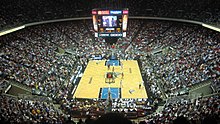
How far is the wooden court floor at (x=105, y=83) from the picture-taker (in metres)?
28.3

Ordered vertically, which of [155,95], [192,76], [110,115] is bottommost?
[155,95]

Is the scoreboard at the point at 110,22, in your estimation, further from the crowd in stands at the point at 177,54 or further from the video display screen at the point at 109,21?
the crowd in stands at the point at 177,54

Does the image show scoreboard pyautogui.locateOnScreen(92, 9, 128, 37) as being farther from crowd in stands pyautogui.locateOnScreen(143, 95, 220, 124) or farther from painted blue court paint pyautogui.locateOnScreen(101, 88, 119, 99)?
crowd in stands pyautogui.locateOnScreen(143, 95, 220, 124)

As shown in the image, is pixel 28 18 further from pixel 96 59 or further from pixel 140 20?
pixel 140 20

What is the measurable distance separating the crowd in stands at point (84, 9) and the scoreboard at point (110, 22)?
1289 centimetres

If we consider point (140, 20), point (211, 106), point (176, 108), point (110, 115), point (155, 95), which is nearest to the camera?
point (110, 115)

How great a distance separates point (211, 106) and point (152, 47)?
2490 centimetres

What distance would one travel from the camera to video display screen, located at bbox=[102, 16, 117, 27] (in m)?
28.7

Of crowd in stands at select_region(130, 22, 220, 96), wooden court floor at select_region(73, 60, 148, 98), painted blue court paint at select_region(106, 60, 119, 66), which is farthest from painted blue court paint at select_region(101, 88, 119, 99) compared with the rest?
painted blue court paint at select_region(106, 60, 119, 66)

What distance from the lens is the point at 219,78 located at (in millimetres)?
23875

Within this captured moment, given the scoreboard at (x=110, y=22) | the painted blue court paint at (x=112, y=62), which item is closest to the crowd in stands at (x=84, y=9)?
the painted blue court paint at (x=112, y=62)

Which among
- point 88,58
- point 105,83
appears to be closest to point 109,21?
point 105,83

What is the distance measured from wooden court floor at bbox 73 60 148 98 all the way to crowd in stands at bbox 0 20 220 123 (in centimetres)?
115

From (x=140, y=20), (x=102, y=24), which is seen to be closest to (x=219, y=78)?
(x=102, y=24)
